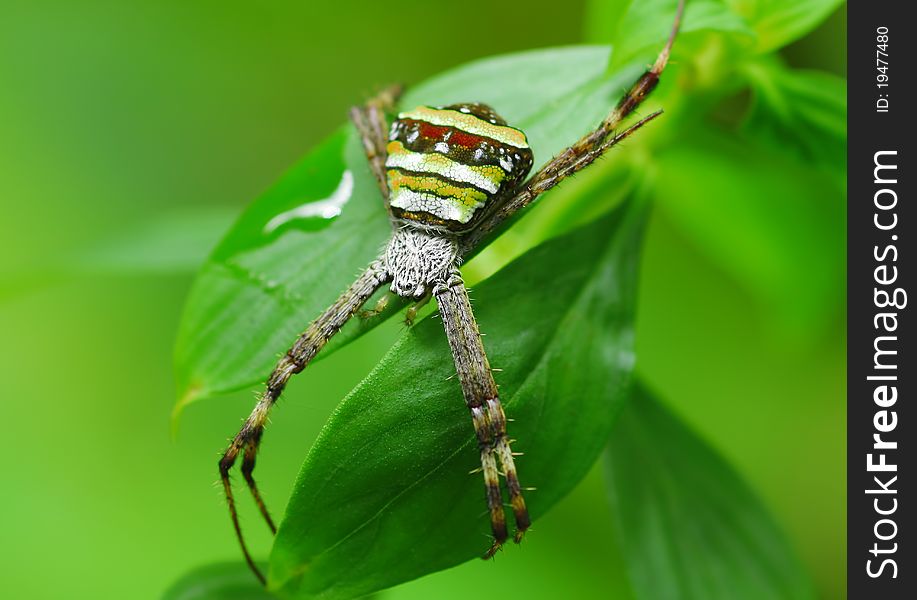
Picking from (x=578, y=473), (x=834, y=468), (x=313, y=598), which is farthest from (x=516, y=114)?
(x=834, y=468)

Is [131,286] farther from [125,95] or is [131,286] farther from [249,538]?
[249,538]

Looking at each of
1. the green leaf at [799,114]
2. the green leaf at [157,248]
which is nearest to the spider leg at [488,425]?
the green leaf at [799,114]

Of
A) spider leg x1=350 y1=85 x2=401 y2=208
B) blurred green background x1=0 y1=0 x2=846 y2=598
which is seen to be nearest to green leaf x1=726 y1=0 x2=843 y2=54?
spider leg x1=350 y1=85 x2=401 y2=208

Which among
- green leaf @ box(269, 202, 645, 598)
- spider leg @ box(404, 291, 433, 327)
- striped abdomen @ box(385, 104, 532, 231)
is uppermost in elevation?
striped abdomen @ box(385, 104, 532, 231)

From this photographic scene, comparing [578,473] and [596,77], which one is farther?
[596,77]

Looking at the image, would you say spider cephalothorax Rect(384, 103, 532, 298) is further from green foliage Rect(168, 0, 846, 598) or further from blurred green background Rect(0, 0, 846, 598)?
blurred green background Rect(0, 0, 846, 598)

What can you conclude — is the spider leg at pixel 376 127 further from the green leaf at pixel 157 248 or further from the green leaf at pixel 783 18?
the green leaf at pixel 783 18
